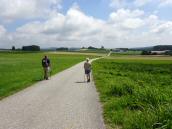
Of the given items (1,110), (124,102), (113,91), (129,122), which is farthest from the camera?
(113,91)

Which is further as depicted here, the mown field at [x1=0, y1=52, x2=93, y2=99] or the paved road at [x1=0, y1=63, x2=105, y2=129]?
the mown field at [x1=0, y1=52, x2=93, y2=99]

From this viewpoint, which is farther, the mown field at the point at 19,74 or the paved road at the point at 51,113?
the mown field at the point at 19,74

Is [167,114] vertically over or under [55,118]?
over

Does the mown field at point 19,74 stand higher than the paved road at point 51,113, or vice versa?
the paved road at point 51,113

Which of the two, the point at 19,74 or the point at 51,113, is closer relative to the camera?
the point at 51,113

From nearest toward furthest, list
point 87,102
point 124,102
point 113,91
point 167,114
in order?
point 167,114
point 124,102
point 87,102
point 113,91

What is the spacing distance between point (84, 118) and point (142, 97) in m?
2.69

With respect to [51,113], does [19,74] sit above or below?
below

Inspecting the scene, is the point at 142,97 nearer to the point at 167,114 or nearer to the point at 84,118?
the point at 84,118

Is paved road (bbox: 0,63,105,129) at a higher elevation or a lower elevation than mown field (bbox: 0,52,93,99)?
higher

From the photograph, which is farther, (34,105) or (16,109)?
(34,105)

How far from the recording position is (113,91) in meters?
15.6

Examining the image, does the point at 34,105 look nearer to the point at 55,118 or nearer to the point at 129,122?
the point at 55,118

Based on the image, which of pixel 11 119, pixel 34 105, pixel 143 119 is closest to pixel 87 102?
pixel 34 105
